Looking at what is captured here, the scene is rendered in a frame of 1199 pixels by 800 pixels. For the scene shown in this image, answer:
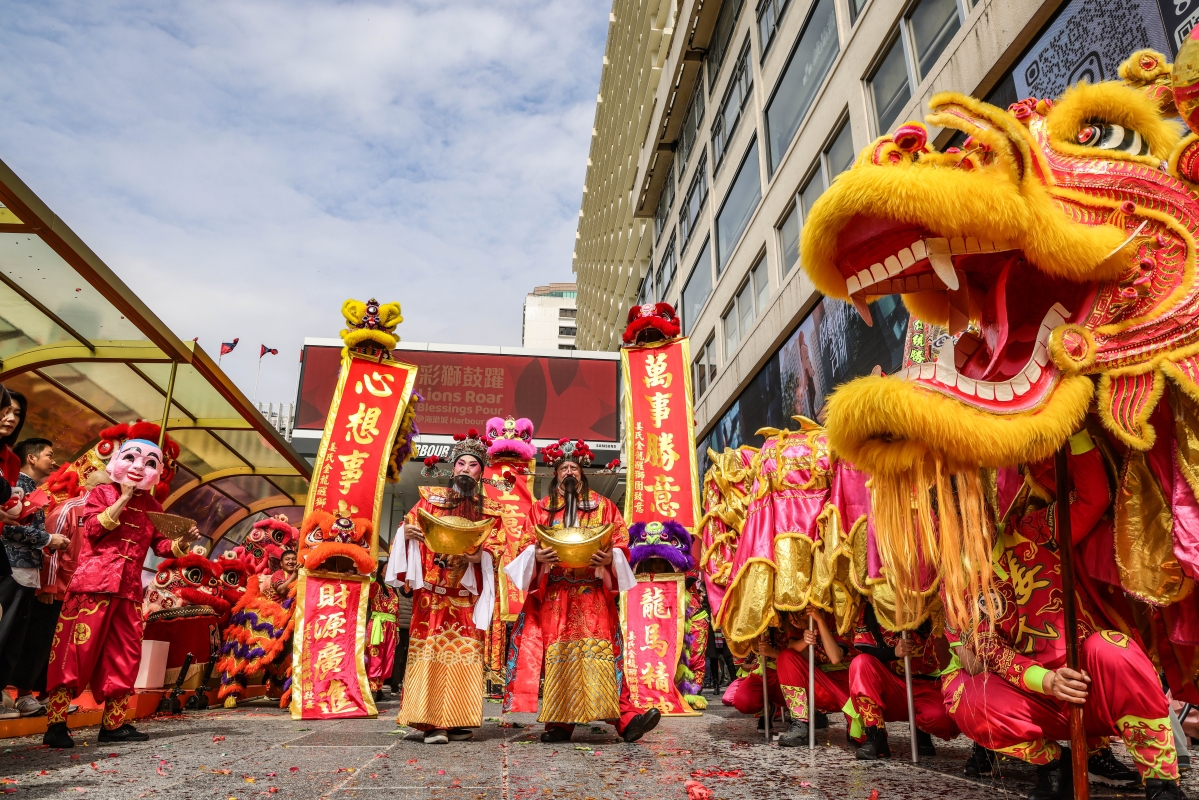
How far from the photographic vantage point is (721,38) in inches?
621

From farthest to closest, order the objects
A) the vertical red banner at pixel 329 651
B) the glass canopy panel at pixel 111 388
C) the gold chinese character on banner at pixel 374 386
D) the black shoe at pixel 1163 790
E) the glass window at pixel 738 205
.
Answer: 1. the glass window at pixel 738 205
2. the gold chinese character on banner at pixel 374 386
3. the glass canopy panel at pixel 111 388
4. the vertical red banner at pixel 329 651
5. the black shoe at pixel 1163 790

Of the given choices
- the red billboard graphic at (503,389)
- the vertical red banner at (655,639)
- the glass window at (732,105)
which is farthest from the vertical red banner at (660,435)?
the red billboard graphic at (503,389)

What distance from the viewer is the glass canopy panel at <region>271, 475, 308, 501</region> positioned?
10031mm

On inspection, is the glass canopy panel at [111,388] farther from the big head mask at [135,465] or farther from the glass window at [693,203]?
the glass window at [693,203]

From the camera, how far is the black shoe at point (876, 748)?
3.46 m

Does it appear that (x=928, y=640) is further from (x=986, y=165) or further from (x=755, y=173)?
(x=755, y=173)

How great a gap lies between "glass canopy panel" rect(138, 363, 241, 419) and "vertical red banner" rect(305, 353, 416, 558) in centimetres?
122

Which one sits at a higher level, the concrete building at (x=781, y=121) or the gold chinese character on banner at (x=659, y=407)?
the concrete building at (x=781, y=121)

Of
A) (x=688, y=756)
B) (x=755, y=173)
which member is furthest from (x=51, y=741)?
(x=755, y=173)

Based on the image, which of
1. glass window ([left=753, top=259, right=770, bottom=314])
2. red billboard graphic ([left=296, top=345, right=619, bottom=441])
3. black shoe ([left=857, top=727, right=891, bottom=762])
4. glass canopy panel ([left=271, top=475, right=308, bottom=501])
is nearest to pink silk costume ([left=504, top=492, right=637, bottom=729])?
→ black shoe ([left=857, top=727, right=891, bottom=762])

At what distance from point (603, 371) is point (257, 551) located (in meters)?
10.1

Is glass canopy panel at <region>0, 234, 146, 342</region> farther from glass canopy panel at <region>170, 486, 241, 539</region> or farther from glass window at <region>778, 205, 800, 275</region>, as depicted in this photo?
glass window at <region>778, 205, 800, 275</region>

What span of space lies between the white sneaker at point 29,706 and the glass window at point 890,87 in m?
9.46

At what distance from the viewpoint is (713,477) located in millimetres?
5891
